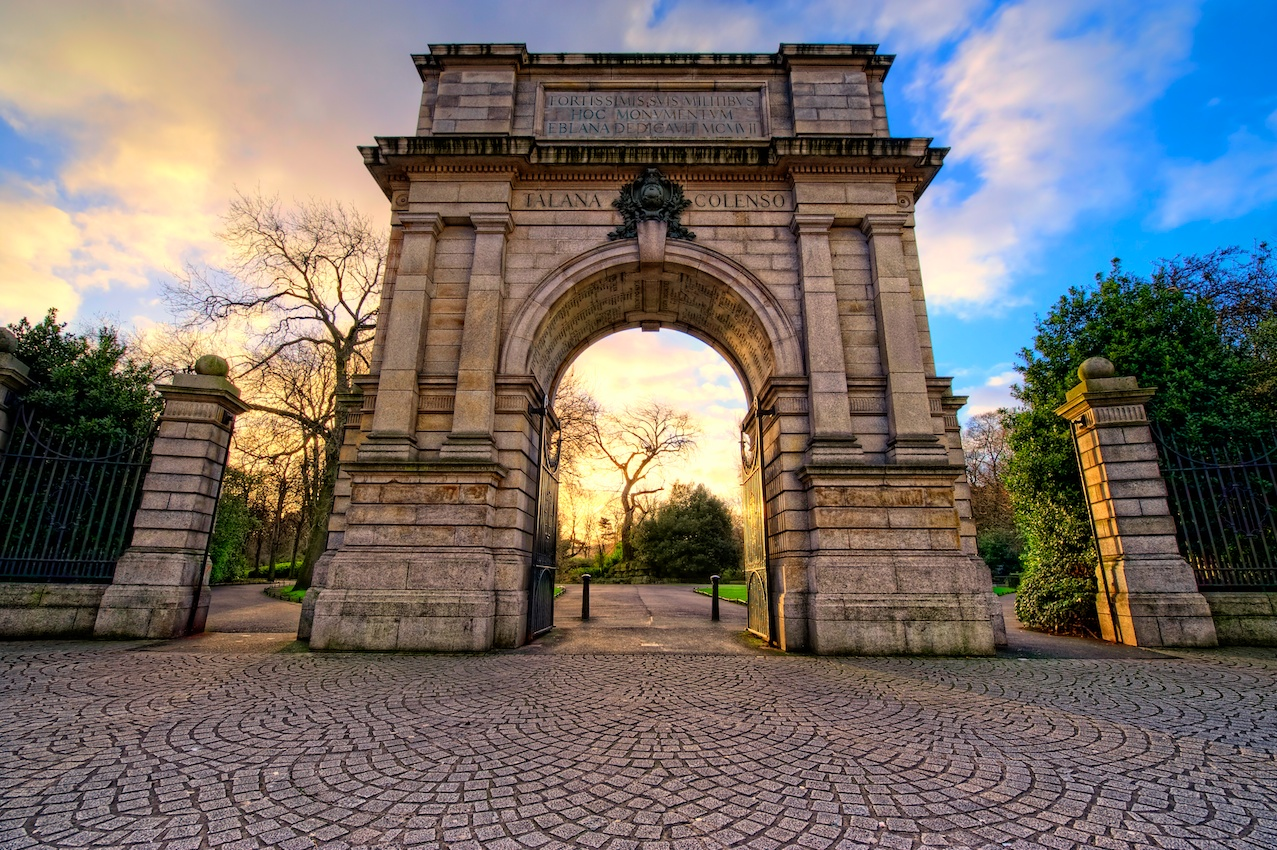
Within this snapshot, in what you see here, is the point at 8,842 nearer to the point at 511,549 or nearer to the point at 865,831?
the point at 865,831

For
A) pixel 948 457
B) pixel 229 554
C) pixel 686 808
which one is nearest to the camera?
pixel 686 808

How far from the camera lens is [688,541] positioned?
33656mm

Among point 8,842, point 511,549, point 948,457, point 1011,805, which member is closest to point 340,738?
point 8,842

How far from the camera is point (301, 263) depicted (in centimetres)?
1906

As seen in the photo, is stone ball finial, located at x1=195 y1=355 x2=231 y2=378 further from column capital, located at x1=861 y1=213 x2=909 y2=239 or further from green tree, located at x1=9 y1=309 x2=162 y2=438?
column capital, located at x1=861 y1=213 x2=909 y2=239

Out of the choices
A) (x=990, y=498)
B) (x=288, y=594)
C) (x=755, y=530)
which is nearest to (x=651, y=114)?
(x=755, y=530)

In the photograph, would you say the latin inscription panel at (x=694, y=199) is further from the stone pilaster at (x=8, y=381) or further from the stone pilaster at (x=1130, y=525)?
the stone pilaster at (x=8, y=381)

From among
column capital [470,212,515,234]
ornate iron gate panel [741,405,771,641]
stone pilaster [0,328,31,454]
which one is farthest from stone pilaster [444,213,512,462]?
stone pilaster [0,328,31,454]

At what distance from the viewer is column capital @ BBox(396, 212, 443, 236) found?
9336 mm

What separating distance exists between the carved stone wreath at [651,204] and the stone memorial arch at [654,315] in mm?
42

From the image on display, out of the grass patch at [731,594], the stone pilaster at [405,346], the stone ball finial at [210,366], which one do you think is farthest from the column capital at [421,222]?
the grass patch at [731,594]

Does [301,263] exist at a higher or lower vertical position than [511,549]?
higher

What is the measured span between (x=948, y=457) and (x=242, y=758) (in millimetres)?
9211

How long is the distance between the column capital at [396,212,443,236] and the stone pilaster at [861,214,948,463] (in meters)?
7.39
